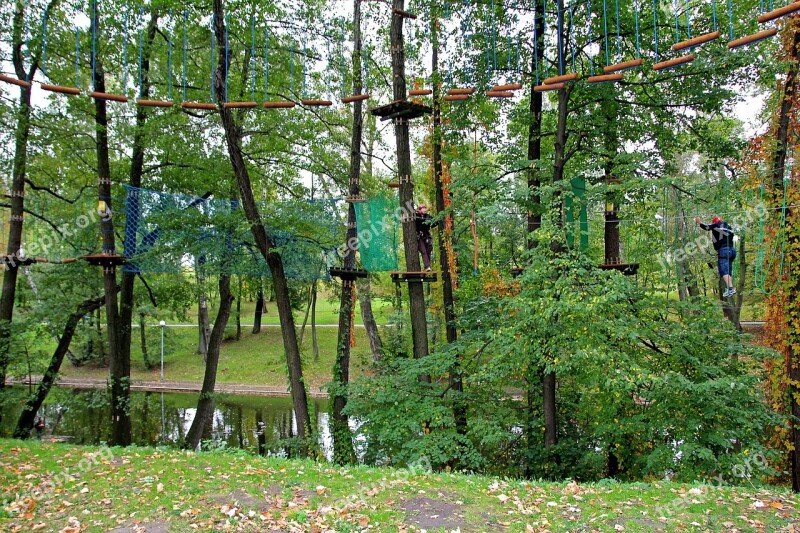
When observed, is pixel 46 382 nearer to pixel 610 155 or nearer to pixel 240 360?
pixel 610 155

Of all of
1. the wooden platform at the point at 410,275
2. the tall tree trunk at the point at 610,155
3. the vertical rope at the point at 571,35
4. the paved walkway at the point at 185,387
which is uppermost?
the vertical rope at the point at 571,35

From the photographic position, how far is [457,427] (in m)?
8.77

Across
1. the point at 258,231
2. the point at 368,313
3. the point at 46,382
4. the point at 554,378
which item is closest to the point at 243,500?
the point at 554,378

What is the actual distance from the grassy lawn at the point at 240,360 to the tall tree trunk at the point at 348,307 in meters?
12.0

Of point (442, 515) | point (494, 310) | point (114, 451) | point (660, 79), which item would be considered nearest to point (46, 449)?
point (114, 451)

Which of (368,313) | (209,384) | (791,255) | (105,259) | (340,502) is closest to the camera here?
(340,502)

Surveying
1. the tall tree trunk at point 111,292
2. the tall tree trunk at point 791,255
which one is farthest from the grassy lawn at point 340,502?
the tall tree trunk at point 111,292

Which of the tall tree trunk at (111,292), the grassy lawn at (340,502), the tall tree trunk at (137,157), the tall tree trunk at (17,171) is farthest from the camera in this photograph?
the tall tree trunk at (137,157)

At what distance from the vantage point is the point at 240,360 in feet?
86.6

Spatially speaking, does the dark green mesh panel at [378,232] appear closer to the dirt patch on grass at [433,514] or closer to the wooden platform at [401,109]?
the wooden platform at [401,109]

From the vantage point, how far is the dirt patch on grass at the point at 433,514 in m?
4.77

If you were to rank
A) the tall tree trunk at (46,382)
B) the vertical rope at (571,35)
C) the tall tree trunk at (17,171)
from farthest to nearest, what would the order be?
the tall tree trunk at (46,382) < the tall tree trunk at (17,171) < the vertical rope at (571,35)

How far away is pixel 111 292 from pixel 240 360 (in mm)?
15987

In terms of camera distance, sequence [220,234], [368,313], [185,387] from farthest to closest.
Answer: [185,387], [368,313], [220,234]
